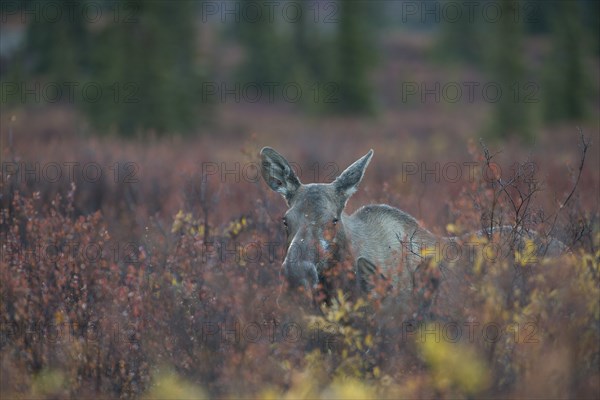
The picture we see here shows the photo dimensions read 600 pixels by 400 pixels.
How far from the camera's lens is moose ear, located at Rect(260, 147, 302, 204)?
21.8ft

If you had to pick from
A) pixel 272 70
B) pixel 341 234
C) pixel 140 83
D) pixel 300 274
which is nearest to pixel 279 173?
pixel 341 234

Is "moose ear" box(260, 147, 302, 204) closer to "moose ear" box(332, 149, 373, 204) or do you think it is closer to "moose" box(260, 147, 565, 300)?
"moose" box(260, 147, 565, 300)

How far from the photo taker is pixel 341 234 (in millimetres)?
6207

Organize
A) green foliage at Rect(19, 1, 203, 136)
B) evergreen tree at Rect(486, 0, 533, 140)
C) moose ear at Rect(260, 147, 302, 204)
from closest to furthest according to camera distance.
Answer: moose ear at Rect(260, 147, 302, 204)
green foliage at Rect(19, 1, 203, 136)
evergreen tree at Rect(486, 0, 533, 140)

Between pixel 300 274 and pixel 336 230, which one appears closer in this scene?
pixel 300 274

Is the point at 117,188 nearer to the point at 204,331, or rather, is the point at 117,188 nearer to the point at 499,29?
the point at 204,331

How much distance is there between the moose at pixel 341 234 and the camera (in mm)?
5652

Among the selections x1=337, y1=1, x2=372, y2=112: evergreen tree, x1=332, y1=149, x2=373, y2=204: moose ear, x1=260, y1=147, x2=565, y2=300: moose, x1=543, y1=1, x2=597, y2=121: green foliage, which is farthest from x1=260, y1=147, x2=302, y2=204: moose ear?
x1=543, y1=1, x2=597, y2=121: green foliage

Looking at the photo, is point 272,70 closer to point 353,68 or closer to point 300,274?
point 353,68

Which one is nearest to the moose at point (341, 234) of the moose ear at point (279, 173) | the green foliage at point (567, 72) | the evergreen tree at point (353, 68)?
the moose ear at point (279, 173)

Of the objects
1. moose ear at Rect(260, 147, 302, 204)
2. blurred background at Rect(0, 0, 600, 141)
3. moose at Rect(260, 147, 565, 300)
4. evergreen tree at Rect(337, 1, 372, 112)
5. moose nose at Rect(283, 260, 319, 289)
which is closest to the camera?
moose nose at Rect(283, 260, 319, 289)

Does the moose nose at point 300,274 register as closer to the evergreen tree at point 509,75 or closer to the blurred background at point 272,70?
the blurred background at point 272,70

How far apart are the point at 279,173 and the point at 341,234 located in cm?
97

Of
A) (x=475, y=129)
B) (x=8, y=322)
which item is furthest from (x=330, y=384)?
(x=475, y=129)
